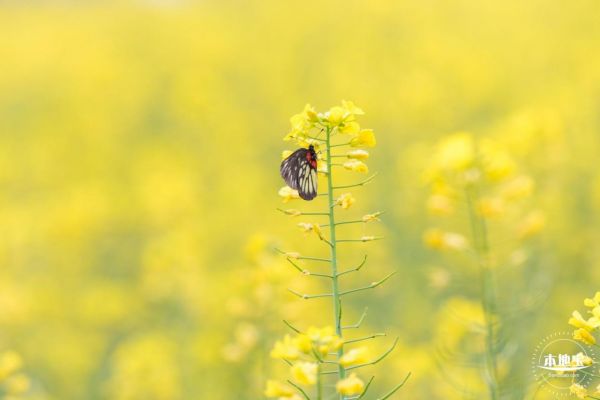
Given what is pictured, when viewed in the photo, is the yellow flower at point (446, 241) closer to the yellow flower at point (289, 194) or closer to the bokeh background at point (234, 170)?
the bokeh background at point (234, 170)

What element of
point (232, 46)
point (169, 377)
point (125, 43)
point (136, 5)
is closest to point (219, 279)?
point (169, 377)

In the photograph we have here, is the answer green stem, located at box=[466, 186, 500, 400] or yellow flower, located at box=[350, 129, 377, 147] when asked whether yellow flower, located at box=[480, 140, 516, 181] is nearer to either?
green stem, located at box=[466, 186, 500, 400]

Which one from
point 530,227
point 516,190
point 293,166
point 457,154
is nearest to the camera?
point 293,166

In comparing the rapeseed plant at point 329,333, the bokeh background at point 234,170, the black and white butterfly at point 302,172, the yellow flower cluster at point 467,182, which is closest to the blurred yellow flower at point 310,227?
the rapeseed plant at point 329,333

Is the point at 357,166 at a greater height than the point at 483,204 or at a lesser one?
greater

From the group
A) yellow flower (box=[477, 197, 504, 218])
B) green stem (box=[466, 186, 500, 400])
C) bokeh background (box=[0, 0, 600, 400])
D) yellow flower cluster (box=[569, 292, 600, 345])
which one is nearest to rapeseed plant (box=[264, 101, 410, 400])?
yellow flower cluster (box=[569, 292, 600, 345])

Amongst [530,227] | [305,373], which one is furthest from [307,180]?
[530,227]

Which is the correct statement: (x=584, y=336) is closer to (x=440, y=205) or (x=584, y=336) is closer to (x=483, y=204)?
(x=483, y=204)
